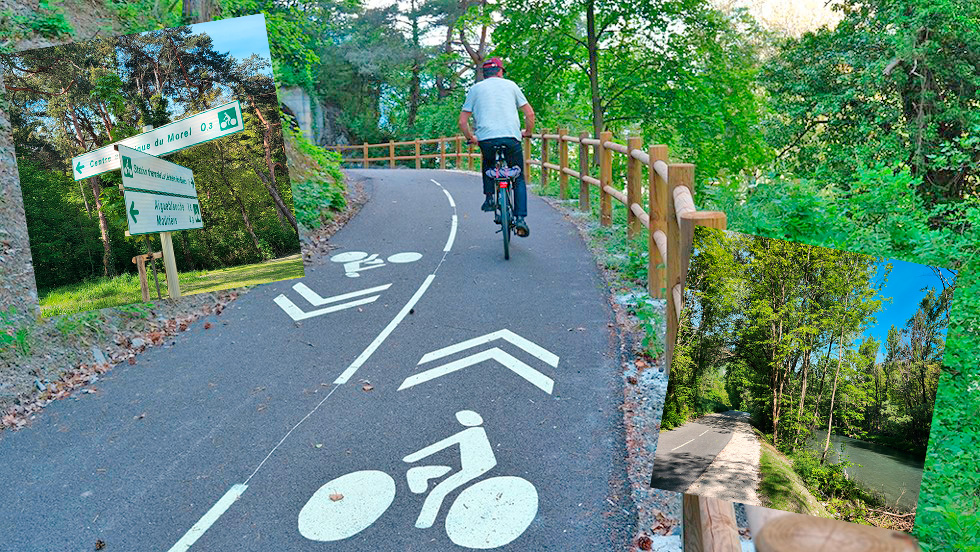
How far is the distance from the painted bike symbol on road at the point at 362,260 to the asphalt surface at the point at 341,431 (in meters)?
1.13

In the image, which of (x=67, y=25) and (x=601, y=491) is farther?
(x=67, y=25)

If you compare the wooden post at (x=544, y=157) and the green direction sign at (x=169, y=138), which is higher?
the green direction sign at (x=169, y=138)

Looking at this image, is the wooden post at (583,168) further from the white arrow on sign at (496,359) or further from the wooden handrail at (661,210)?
the white arrow on sign at (496,359)

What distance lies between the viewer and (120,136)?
4.26m

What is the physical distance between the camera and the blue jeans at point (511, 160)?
9.27 metres

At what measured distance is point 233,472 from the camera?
4688 mm

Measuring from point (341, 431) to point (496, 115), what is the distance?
16.8 feet

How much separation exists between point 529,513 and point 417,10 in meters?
37.5

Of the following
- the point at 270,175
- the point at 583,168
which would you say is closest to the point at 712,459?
the point at 270,175

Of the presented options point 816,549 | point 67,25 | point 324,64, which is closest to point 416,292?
point 67,25

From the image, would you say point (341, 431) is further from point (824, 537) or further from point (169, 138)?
point (824, 537)

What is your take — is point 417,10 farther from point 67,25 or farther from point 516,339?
point 516,339

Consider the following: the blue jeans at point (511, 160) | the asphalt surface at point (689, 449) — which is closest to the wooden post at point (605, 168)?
the blue jeans at point (511, 160)

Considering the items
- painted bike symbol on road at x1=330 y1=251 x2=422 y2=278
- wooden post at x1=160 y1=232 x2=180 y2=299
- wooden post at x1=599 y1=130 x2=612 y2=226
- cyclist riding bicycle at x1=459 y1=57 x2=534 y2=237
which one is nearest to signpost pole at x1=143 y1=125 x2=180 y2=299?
wooden post at x1=160 y1=232 x2=180 y2=299
